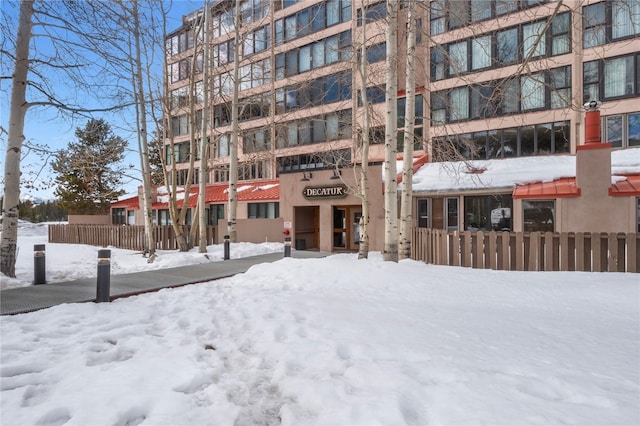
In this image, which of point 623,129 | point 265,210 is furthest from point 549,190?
point 265,210

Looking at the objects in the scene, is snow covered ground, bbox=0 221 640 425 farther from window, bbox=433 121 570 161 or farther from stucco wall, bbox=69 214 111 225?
stucco wall, bbox=69 214 111 225

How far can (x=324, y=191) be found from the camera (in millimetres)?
17312

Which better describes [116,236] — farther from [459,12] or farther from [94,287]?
[459,12]

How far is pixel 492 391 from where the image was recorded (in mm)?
2984


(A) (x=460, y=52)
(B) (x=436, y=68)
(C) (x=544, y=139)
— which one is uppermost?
(A) (x=460, y=52)

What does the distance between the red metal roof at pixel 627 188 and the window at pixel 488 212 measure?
14.5ft

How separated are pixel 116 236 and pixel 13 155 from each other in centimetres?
1572

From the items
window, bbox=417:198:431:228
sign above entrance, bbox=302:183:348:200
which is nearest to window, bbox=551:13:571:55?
window, bbox=417:198:431:228

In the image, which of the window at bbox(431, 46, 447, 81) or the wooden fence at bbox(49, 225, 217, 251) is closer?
the wooden fence at bbox(49, 225, 217, 251)

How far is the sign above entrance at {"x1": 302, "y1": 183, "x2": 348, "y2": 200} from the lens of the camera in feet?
55.4

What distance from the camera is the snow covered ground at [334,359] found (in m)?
2.80

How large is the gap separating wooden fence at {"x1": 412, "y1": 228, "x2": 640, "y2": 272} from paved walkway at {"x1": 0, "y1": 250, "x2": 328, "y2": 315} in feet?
20.6

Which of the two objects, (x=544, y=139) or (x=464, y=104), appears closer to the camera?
(x=544, y=139)

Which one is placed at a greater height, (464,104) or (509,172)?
(464,104)
